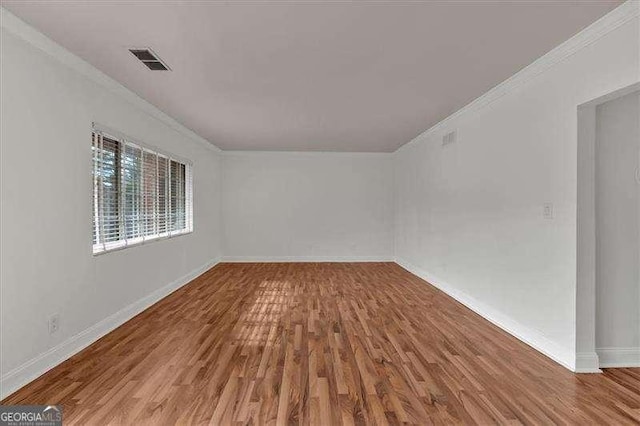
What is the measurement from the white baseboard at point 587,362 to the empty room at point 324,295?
0.03 metres

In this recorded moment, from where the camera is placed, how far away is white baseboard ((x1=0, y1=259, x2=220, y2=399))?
257 cm

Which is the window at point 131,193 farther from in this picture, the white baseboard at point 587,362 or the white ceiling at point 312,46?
the white baseboard at point 587,362

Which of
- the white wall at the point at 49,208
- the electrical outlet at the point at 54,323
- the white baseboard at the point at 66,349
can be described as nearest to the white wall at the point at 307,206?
the white baseboard at the point at 66,349

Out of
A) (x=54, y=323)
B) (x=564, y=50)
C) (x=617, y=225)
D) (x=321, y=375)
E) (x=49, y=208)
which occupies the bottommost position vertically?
(x=321, y=375)

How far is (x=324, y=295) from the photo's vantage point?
5.50 meters

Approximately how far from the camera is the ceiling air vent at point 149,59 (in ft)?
10.3

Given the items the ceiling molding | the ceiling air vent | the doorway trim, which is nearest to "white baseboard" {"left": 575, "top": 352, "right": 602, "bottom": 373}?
the doorway trim

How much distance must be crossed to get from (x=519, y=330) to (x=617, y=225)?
137 centimetres

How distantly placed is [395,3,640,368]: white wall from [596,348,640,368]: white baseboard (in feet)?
1.10

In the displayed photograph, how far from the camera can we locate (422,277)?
686 centimetres

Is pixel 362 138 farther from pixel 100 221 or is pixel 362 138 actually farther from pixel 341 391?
pixel 341 391

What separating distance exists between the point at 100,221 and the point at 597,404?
15.3ft

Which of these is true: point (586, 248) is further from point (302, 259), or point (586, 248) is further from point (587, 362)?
point (302, 259)

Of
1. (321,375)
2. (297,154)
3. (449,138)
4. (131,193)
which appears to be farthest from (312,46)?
(297,154)
